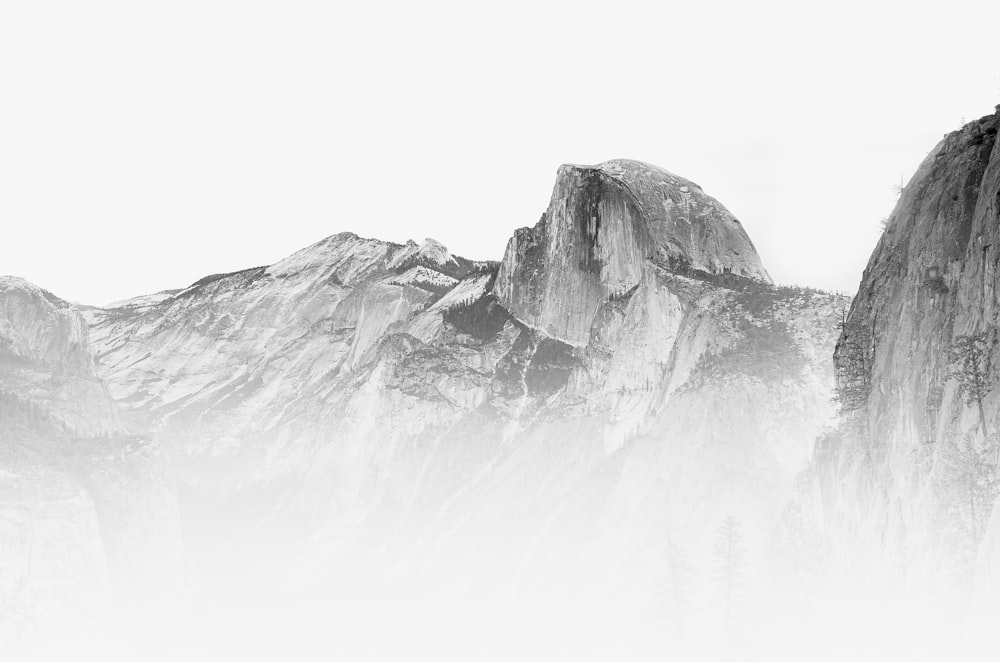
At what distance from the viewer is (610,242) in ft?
374

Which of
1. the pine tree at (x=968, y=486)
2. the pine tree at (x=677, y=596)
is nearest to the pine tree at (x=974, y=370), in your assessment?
the pine tree at (x=968, y=486)

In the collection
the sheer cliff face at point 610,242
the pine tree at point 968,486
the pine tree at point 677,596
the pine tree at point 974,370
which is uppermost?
the sheer cliff face at point 610,242

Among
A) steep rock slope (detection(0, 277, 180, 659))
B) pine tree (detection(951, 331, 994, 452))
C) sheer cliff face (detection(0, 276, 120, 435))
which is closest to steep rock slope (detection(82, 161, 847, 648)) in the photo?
sheer cliff face (detection(0, 276, 120, 435))

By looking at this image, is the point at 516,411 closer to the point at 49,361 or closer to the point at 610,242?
the point at 610,242

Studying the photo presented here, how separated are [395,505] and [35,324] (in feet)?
123

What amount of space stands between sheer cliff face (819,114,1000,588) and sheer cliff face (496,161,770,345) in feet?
181

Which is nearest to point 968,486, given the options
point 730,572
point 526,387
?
point 730,572

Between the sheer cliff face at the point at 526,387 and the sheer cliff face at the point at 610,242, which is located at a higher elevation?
the sheer cliff face at the point at 610,242

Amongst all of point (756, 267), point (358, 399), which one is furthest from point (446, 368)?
point (756, 267)

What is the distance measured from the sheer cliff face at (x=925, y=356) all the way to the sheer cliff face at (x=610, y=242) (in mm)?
55069

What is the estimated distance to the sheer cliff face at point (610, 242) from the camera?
4434 inches

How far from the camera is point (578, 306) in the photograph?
115m

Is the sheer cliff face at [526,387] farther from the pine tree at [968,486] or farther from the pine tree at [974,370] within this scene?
the pine tree at [974,370]

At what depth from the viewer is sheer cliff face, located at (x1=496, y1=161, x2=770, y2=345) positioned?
11262 centimetres
